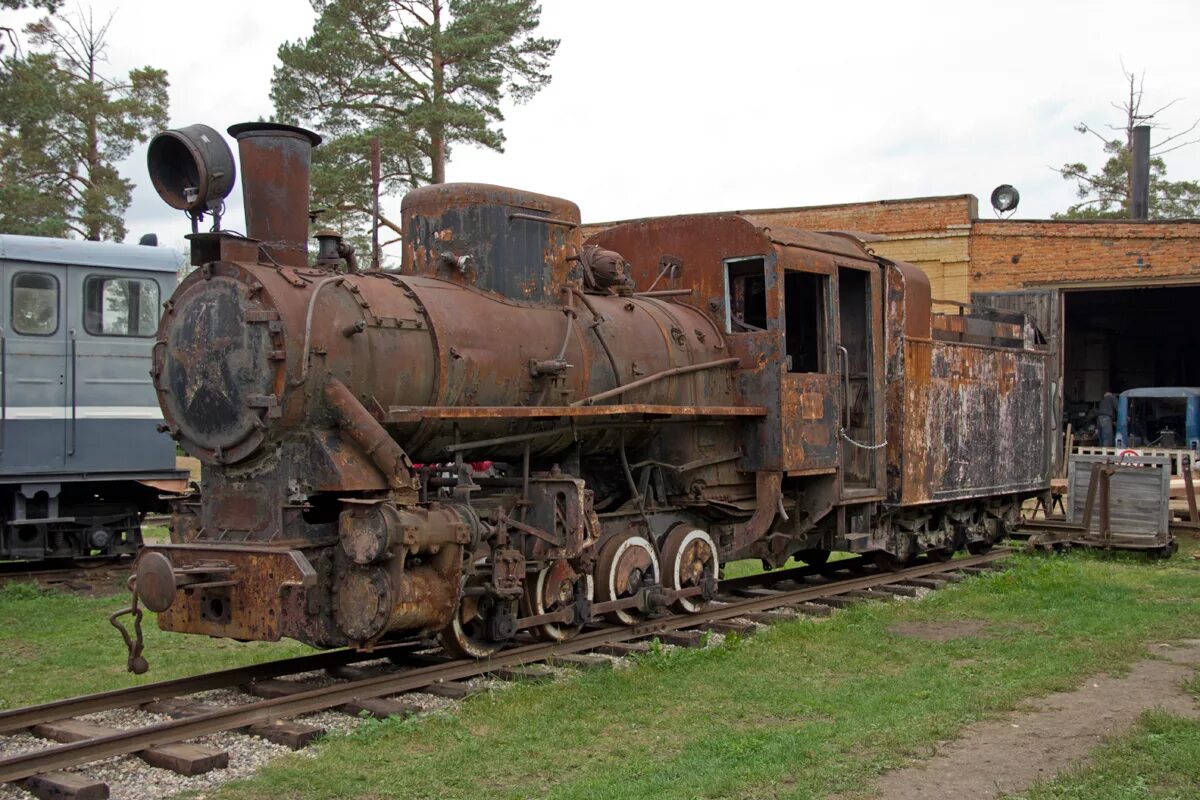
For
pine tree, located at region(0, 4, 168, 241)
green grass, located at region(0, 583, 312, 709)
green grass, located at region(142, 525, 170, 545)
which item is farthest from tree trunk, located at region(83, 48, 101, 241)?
green grass, located at region(0, 583, 312, 709)

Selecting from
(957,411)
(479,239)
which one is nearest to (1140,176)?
(957,411)

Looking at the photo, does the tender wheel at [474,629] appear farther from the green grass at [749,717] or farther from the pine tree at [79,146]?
the pine tree at [79,146]

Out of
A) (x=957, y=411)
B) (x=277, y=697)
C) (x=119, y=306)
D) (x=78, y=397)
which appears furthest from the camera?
(x=119, y=306)

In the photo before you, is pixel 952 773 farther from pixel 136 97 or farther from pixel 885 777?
pixel 136 97

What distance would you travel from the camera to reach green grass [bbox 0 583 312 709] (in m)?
7.85

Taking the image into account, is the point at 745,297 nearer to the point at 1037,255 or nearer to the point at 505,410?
the point at 505,410

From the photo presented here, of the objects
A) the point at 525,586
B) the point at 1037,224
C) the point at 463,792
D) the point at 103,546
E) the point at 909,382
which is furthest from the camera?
the point at 1037,224

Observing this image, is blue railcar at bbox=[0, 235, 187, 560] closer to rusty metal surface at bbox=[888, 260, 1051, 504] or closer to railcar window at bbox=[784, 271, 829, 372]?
railcar window at bbox=[784, 271, 829, 372]

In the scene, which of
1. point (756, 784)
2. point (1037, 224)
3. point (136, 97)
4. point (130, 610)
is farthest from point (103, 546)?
point (136, 97)

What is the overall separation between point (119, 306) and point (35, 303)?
2.97 feet

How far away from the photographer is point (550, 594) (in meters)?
8.29

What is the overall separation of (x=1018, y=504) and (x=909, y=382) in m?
4.09

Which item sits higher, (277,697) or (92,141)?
(92,141)

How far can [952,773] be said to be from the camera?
5.62m
